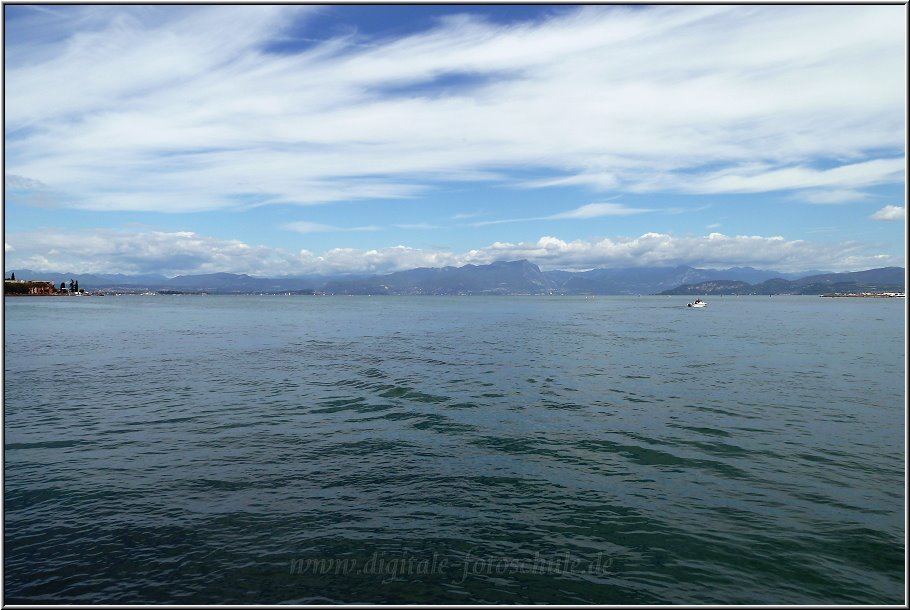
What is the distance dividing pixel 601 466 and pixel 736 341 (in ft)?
215

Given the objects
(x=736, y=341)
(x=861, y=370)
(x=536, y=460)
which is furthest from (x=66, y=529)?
(x=736, y=341)

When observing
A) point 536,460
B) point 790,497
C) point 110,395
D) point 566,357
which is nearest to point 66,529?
point 536,460

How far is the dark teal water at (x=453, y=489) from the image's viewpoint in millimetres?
14562

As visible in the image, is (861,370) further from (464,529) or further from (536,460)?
(464,529)

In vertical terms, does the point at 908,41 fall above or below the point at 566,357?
above

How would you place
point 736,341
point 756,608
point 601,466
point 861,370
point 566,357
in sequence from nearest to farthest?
1. point 756,608
2. point 601,466
3. point 861,370
4. point 566,357
5. point 736,341

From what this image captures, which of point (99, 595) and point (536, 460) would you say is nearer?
point (99, 595)

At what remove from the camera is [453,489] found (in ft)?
67.6

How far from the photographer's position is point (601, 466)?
23.2m

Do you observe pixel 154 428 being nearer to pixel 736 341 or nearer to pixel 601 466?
pixel 601 466

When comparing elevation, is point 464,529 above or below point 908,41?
below

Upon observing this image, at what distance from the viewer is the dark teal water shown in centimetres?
1456

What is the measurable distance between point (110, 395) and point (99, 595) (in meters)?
28.9

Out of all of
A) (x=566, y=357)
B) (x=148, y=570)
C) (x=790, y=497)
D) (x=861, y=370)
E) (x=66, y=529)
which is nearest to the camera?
(x=148, y=570)
